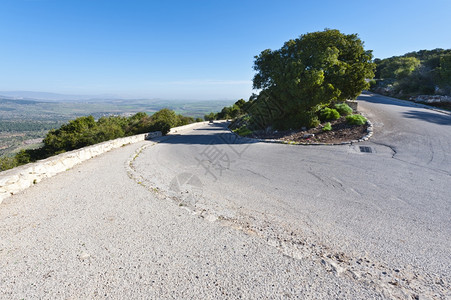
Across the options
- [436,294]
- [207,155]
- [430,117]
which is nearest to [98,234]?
[436,294]

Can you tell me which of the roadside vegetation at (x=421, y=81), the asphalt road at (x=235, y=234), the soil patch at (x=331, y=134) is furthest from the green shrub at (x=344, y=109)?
the roadside vegetation at (x=421, y=81)

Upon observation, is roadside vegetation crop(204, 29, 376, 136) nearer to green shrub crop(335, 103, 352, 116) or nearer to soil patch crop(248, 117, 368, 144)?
green shrub crop(335, 103, 352, 116)

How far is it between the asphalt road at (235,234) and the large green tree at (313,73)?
670 cm

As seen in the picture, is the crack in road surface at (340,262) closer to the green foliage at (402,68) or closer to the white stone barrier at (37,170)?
the white stone barrier at (37,170)

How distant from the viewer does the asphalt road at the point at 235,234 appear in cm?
237

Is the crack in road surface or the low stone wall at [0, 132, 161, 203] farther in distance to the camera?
the low stone wall at [0, 132, 161, 203]

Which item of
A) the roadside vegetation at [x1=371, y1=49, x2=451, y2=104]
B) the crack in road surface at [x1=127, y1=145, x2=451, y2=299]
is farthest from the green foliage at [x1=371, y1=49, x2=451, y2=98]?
the crack in road surface at [x1=127, y1=145, x2=451, y2=299]

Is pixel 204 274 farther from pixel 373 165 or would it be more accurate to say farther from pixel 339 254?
pixel 373 165

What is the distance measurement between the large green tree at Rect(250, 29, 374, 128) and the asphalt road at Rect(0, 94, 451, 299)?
6698 mm

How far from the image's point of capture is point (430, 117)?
12945 mm

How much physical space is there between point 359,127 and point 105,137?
16327 millimetres

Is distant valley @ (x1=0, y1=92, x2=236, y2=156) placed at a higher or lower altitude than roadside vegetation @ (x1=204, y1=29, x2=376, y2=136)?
lower

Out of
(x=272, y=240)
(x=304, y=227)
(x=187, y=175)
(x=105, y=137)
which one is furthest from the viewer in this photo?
(x=105, y=137)

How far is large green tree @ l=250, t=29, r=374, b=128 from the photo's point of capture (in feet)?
38.7
